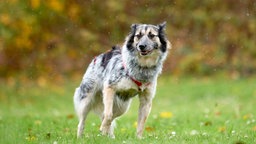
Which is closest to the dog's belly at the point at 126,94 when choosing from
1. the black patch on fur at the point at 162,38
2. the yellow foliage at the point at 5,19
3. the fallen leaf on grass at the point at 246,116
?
the black patch on fur at the point at 162,38

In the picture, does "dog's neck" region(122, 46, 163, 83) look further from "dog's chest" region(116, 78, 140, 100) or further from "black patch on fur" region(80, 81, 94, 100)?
"black patch on fur" region(80, 81, 94, 100)

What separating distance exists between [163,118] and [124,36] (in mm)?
11514

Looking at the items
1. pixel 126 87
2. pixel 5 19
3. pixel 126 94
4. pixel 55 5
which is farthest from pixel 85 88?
pixel 55 5

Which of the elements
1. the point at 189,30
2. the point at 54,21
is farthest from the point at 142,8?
the point at 54,21

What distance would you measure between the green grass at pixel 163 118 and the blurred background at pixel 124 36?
118 centimetres

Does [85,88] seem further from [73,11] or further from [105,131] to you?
[73,11]

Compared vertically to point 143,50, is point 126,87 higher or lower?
lower

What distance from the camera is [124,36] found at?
22016 mm

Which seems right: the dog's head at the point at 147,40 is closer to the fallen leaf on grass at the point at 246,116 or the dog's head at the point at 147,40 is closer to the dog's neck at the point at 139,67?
the dog's neck at the point at 139,67

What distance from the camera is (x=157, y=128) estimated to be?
30.2ft

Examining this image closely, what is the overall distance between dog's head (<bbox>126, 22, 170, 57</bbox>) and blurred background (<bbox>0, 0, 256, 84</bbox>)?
1243cm

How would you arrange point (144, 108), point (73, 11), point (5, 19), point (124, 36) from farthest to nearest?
point (124, 36) → point (73, 11) → point (5, 19) → point (144, 108)

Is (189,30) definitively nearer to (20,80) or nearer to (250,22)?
(250,22)

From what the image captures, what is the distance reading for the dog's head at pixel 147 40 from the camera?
7.57 meters
